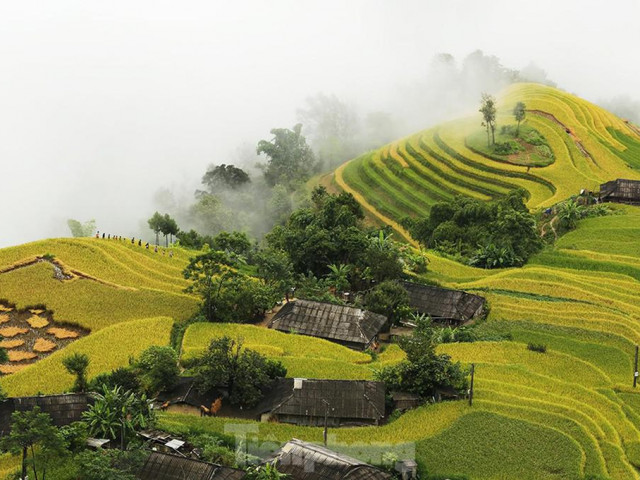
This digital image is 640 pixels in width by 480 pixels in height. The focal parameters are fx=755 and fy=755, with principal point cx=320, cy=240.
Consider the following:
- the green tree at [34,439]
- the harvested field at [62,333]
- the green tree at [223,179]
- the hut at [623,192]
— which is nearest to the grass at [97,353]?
the harvested field at [62,333]

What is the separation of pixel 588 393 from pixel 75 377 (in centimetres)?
2469

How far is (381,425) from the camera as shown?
33375mm

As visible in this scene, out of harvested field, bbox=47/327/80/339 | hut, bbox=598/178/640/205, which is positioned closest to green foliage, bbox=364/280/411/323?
harvested field, bbox=47/327/80/339

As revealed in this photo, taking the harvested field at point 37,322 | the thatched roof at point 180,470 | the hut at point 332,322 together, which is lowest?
the thatched roof at point 180,470

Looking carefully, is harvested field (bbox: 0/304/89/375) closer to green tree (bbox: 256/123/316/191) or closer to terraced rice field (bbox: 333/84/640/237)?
terraced rice field (bbox: 333/84/640/237)

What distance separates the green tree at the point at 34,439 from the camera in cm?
2753

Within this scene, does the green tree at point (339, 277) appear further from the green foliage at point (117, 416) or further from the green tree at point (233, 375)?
the green foliage at point (117, 416)

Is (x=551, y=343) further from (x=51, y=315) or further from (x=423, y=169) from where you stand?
(x=423, y=169)

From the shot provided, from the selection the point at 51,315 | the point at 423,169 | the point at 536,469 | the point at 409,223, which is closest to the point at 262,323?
the point at 51,315

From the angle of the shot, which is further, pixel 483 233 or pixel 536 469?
pixel 483 233

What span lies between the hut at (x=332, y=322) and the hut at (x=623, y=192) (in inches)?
1329

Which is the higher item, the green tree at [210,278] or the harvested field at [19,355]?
the green tree at [210,278]

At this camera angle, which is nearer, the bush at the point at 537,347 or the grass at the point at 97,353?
the grass at the point at 97,353

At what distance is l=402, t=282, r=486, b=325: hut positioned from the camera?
4747 centimetres
